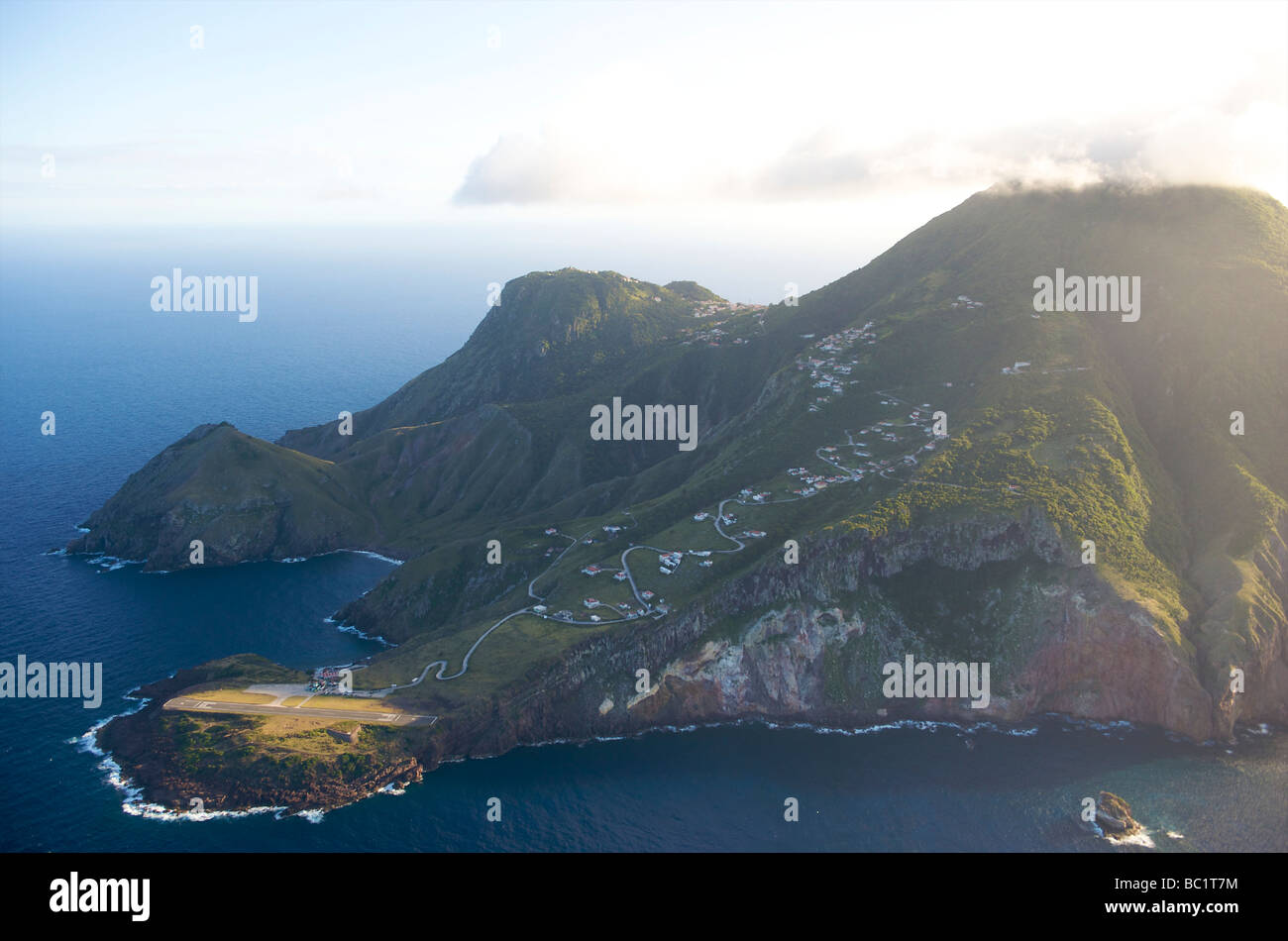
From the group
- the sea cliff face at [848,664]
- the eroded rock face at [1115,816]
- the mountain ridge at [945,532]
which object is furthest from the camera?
the mountain ridge at [945,532]

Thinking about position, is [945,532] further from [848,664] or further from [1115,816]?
[1115,816]

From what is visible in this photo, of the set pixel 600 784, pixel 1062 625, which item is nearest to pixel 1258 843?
pixel 1062 625

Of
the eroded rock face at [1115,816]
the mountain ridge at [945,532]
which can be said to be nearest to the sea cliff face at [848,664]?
the mountain ridge at [945,532]

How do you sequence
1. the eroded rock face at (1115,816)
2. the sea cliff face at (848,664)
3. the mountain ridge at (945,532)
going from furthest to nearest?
the mountain ridge at (945,532), the sea cliff face at (848,664), the eroded rock face at (1115,816)

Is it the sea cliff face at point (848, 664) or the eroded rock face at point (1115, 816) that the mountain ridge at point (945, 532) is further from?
the eroded rock face at point (1115, 816)

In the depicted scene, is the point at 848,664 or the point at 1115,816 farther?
the point at 848,664

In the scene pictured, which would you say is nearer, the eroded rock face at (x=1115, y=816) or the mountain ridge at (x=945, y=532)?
the eroded rock face at (x=1115, y=816)

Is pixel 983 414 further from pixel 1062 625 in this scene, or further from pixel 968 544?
pixel 1062 625

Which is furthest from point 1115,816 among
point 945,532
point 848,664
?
point 945,532

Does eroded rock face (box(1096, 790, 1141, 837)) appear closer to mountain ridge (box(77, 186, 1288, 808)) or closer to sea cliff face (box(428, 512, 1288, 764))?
sea cliff face (box(428, 512, 1288, 764))

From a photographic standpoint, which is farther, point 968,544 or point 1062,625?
point 968,544

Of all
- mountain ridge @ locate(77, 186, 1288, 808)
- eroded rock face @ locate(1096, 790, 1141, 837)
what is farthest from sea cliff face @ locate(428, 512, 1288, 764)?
eroded rock face @ locate(1096, 790, 1141, 837)
